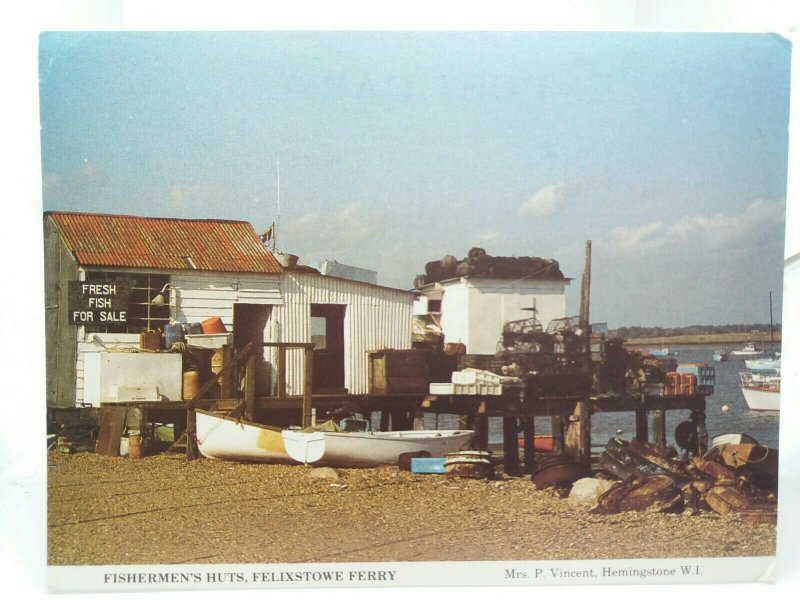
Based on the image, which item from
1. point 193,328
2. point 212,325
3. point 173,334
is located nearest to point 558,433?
point 212,325

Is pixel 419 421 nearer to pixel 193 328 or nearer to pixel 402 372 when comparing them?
pixel 402 372

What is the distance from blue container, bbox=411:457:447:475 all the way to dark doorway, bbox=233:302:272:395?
124cm

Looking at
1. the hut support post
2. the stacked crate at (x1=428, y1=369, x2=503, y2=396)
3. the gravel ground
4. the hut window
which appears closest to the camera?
the gravel ground

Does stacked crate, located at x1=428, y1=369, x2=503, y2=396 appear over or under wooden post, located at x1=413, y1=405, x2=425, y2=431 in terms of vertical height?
over

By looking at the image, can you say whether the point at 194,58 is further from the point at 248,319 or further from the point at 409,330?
the point at 409,330

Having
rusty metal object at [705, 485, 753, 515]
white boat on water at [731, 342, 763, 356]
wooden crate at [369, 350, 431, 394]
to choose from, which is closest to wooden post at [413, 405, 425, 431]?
wooden crate at [369, 350, 431, 394]

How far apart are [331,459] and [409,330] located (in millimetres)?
1121

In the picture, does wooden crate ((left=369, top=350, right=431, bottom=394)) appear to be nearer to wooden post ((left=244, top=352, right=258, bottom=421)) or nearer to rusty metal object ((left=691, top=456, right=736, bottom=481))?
wooden post ((left=244, top=352, right=258, bottom=421))

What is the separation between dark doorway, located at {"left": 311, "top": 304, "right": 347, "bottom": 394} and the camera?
6.89 m

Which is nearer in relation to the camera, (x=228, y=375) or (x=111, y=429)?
(x=111, y=429)

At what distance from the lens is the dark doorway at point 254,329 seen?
22.5ft

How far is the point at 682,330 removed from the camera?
22.4ft

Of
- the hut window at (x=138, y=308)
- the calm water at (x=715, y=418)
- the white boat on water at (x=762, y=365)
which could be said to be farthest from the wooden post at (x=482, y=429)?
the hut window at (x=138, y=308)

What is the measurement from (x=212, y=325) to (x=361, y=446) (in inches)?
55.9
